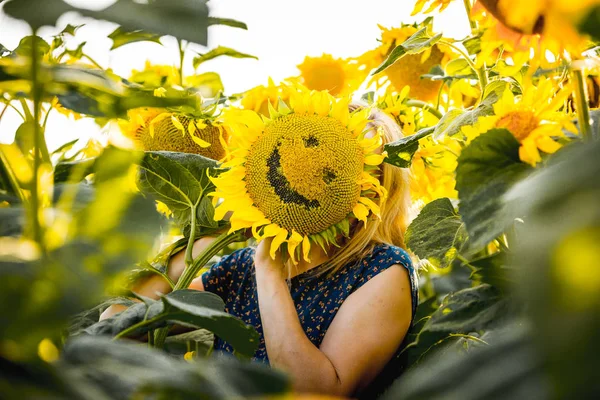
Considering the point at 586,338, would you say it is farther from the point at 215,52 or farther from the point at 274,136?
the point at 215,52

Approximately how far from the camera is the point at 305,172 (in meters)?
0.75

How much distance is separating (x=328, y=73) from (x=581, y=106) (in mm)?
984

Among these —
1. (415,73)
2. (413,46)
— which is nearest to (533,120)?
(413,46)

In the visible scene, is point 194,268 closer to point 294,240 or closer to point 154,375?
point 294,240

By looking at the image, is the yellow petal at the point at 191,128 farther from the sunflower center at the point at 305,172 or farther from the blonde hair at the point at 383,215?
the blonde hair at the point at 383,215

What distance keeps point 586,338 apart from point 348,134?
2.00 feet

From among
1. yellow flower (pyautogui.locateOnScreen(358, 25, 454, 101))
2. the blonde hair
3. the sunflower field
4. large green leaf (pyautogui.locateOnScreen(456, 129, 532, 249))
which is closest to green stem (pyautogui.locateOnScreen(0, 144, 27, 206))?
the sunflower field

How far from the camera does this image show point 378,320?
3.16 ft

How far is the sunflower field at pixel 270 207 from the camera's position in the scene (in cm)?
22

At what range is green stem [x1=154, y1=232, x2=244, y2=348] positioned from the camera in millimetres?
752

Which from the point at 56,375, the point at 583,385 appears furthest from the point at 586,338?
the point at 56,375

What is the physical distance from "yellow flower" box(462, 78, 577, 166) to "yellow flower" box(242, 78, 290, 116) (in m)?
0.44

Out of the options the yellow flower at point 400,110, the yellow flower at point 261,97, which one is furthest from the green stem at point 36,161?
the yellow flower at point 400,110

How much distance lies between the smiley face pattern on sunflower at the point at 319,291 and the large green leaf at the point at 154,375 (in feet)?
2.54
